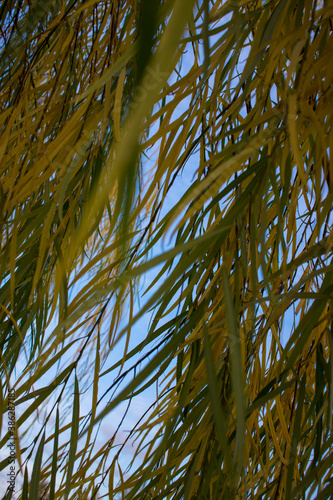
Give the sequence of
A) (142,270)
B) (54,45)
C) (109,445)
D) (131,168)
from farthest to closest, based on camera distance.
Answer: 1. (54,45)
2. (109,445)
3. (142,270)
4. (131,168)

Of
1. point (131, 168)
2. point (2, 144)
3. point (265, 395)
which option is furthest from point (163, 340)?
point (131, 168)

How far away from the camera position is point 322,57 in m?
0.31

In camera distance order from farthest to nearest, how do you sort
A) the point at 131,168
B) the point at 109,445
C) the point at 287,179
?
1. the point at 109,445
2. the point at 287,179
3. the point at 131,168

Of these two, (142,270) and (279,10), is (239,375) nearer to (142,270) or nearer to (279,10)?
(142,270)

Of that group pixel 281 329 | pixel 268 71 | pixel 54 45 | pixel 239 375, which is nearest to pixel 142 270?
pixel 239 375

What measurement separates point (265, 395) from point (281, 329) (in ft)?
0.49

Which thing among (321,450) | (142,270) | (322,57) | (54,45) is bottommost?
(321,450)

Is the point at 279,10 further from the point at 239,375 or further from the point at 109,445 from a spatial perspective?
the point at 109,445

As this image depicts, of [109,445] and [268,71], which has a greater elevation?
[268,71]

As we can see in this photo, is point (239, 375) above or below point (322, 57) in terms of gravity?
below

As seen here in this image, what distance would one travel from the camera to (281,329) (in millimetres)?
502

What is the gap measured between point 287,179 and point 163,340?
0.18 m

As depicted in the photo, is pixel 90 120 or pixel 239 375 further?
pixel 90 120

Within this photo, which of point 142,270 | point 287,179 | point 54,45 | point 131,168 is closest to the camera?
point 131,168
